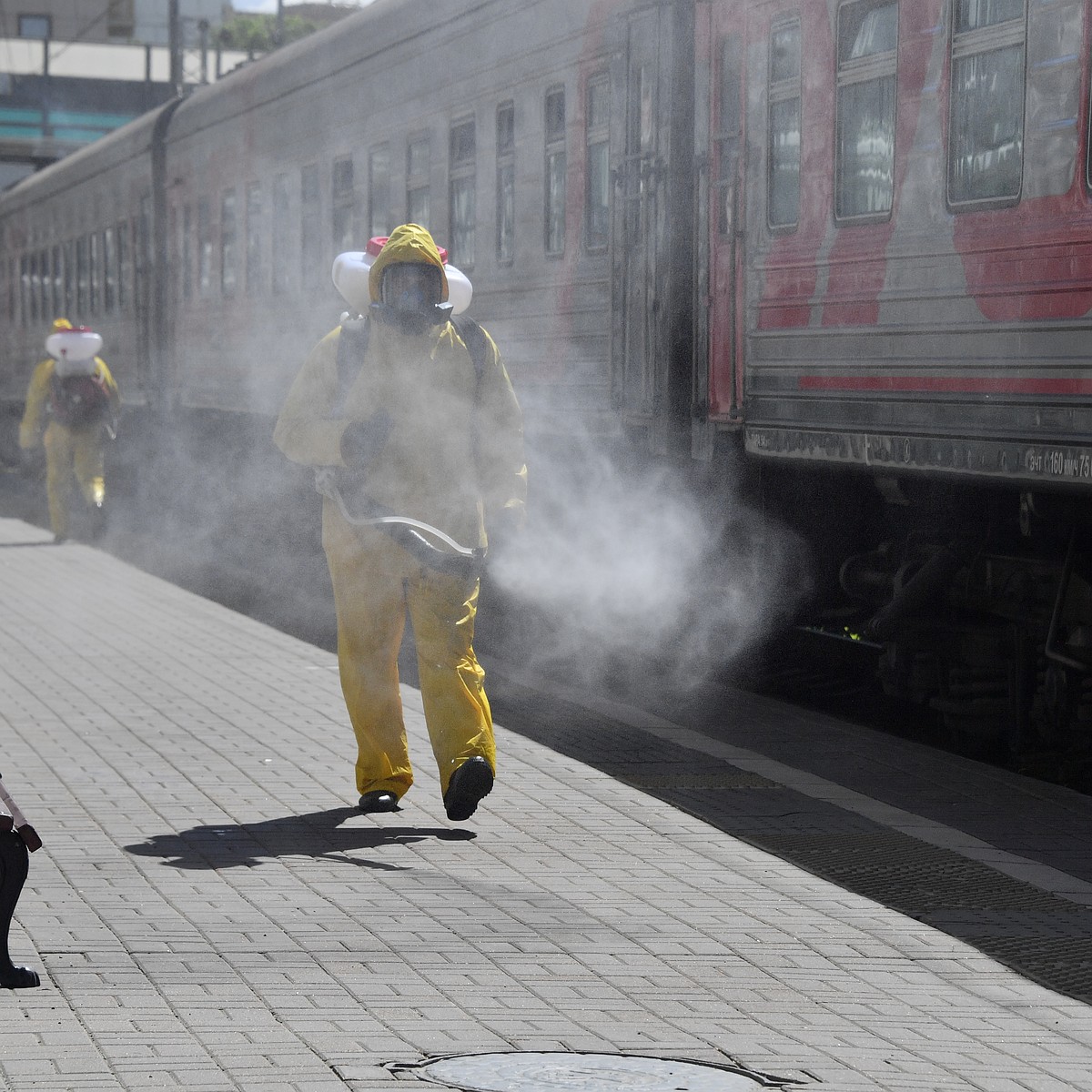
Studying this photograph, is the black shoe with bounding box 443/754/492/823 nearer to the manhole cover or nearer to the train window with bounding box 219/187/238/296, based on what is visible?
the manhole cover

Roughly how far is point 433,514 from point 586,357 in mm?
4210

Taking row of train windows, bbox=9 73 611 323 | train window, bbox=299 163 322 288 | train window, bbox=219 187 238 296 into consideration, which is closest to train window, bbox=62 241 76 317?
row of train windows, bbox=9 73 611 323

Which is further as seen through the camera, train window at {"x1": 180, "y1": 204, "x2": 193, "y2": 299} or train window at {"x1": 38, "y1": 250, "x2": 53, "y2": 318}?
train window at {"x1": 38, "y1": 250, "x2": 53, "y2": 318}

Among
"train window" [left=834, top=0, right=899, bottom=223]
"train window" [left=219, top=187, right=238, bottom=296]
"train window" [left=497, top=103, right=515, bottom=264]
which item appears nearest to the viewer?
"train window" [left=834, top=0, right=899, bottom=223]

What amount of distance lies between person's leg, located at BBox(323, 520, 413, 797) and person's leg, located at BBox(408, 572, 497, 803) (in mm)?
135

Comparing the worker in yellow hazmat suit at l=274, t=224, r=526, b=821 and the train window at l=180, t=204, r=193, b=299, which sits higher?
the train window at l=180, t=204, r=193, b=299

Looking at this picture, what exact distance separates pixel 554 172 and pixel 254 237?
653 centimetres

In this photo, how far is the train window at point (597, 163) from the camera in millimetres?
11062

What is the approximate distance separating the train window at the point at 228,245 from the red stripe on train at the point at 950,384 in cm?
1037

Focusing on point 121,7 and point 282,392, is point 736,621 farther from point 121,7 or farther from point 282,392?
point 121,7

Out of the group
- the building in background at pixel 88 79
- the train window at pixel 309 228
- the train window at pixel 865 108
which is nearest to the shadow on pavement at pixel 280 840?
the train window at pixel 865 108

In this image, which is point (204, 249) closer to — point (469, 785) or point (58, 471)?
point (58, 471)

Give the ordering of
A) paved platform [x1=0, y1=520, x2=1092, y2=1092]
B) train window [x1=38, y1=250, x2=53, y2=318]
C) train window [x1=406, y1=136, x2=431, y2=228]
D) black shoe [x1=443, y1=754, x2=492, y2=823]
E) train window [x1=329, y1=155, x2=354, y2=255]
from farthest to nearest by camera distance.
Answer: train window [x1=38, y1=250, x2=53, y2=318] < train window [x1=329, y1=155, x2=354, y2=255] < train window [x1=406, y1=136, x2=431, y2=228] < black shoe [x1=443, y1=754, x2=492, y2=823] < paved platform [x1=0, y1=520, x2=1092, y2=1092]

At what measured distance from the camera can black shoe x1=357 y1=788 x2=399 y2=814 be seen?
7.24 m
